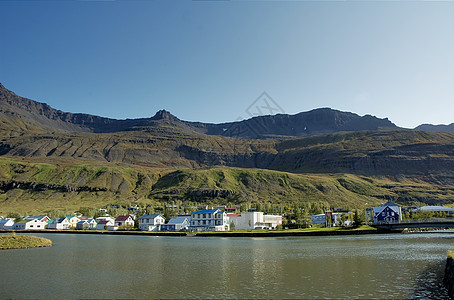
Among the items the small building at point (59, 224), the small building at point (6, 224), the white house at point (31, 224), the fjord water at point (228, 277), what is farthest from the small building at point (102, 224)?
the fjord water at point (228, 277)

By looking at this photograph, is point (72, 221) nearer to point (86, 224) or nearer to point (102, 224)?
point (86, 224)

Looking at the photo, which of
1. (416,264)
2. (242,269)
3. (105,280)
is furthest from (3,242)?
(416,264)

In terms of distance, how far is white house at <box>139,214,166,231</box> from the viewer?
11504 cm

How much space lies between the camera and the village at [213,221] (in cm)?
10719

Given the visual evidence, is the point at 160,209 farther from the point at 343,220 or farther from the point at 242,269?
the point at 242,269

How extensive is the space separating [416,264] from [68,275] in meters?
32.4

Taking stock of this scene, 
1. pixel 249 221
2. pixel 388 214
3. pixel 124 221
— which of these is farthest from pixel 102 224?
pixel 388 214

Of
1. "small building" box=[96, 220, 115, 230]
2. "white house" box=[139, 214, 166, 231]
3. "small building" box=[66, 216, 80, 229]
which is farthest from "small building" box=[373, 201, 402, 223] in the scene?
"small building" box=[66, 216, 80, 229]

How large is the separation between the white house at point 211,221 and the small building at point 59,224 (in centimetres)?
5165

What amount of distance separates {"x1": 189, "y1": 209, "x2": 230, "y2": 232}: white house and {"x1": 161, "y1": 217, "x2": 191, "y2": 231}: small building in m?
3.68

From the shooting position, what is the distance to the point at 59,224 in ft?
418

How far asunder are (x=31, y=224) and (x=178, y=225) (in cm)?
5560

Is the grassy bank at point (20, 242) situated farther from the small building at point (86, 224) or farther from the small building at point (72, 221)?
the small building at point (72, 221)

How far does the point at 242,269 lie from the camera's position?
33.6 m
